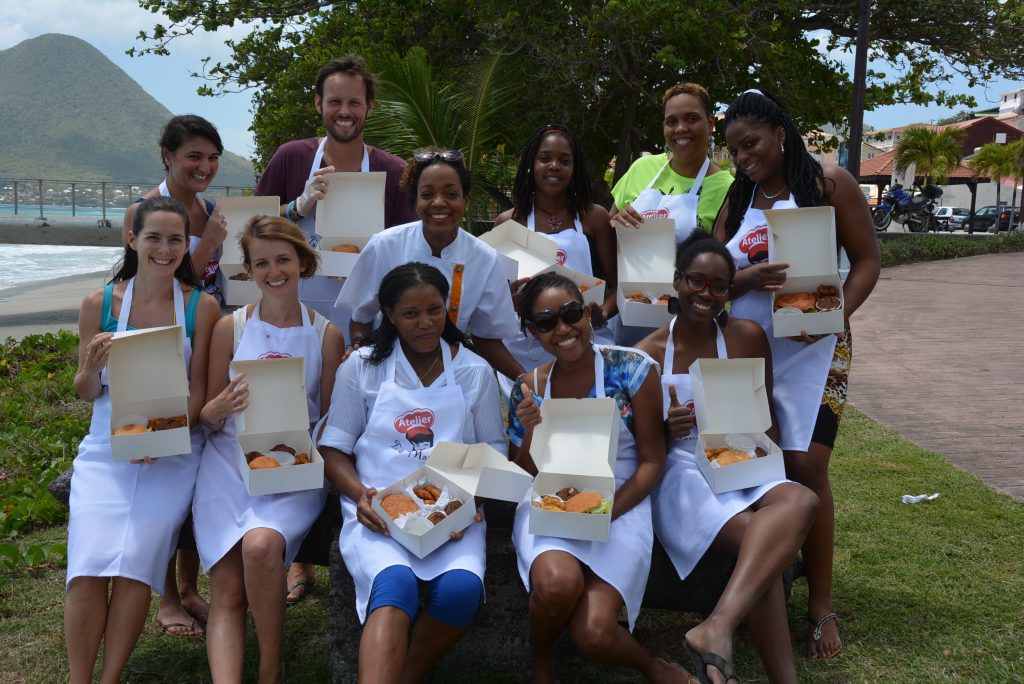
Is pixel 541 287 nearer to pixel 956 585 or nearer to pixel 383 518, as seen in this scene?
pixel 383 518

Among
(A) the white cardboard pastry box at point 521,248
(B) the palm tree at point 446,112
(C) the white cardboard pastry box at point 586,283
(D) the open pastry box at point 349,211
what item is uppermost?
(B) the palm tree at point 446,112

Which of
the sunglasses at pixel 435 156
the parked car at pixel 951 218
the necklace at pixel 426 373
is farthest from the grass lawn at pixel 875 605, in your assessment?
the parked car at pixel 951 218

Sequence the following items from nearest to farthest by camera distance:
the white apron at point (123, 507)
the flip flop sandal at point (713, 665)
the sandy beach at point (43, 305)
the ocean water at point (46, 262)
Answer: the flip flop sandal at point (713, 665), the white apron at point (123, 507), the sandy beach at point (43, 305), the ocean water at point (46, 262)

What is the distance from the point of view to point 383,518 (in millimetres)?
3164

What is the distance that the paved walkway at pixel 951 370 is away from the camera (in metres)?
7.18

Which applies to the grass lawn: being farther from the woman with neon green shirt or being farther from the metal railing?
the metal railing

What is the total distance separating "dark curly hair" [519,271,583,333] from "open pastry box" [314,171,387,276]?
2.90 feet

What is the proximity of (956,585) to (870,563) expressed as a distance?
0.44 m

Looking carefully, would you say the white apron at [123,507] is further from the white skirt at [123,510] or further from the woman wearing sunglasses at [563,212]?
the woman wearing sunglasses at [563,212]

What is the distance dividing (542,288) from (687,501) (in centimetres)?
→ 97

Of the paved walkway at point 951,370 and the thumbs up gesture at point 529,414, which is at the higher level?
the thumbs up gesture at point 529,414

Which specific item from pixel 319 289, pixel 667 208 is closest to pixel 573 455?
pixel 667 208

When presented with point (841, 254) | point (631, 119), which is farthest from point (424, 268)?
point (631, 119)

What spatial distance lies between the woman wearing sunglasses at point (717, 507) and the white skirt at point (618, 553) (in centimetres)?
18
